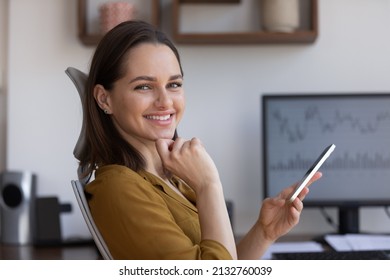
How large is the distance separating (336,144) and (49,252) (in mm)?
936

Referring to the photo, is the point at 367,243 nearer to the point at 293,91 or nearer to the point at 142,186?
the point at 293,91

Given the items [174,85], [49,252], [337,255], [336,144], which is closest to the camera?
[174,85]

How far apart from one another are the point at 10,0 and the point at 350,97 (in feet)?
3.84

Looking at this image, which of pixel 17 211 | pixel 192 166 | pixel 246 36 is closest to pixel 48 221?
pixel 17 211

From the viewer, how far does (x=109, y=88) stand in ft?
3.29

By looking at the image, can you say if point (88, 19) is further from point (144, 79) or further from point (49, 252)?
point (144, 79)

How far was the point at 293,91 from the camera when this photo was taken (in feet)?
7.71

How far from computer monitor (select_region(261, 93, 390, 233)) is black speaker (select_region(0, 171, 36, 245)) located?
2.49 ft

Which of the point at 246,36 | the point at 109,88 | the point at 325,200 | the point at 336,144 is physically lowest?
the point at 325,200

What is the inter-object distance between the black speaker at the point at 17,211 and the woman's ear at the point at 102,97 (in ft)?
4.32

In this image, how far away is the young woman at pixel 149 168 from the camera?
886 millimetres

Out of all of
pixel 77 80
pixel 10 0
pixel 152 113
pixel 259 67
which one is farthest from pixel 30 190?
pixel 152 113

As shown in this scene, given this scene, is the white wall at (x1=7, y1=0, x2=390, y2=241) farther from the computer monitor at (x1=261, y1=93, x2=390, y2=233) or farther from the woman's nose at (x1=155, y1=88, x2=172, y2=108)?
the woman's nose at (x1=155, y1=88, x2=172, y2=108)

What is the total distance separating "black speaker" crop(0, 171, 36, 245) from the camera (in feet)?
7.37
